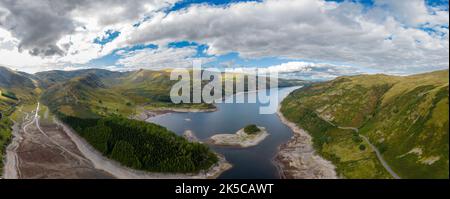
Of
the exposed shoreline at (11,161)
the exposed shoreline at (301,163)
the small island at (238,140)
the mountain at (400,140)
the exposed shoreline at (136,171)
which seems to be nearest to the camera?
the mountain at (400,140)

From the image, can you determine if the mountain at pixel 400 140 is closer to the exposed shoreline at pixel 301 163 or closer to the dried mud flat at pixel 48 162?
the exposed shoreline at pixel 301 163

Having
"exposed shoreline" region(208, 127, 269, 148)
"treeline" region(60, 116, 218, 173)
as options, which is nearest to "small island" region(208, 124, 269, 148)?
"exposed shoreline" region(208, 127, 269, 148)

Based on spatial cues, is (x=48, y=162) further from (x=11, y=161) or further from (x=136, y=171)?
(x=136, y=171)

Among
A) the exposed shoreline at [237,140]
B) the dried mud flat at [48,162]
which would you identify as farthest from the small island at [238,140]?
the dried mud flat at [48,162]

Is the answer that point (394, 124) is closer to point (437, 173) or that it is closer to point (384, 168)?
point (384, 168)

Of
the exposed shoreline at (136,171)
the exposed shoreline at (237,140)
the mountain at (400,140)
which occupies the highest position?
the mountain at (400,140)

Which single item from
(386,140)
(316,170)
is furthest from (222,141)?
(386,140)
